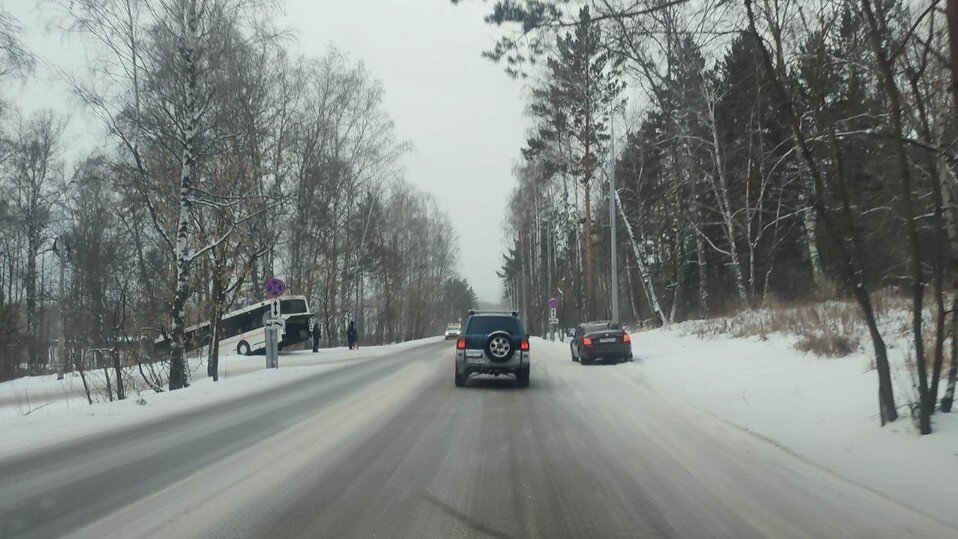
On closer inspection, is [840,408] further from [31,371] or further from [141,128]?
[31,371]

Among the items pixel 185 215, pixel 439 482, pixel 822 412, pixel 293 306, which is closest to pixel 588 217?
pixel 293 306

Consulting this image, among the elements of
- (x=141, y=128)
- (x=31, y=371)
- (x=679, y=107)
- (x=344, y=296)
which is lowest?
(x=31, y=371)

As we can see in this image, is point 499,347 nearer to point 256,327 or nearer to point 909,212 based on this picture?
point 909,212

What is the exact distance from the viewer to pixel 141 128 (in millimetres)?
22016

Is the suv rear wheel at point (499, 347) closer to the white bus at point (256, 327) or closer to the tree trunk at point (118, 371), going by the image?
the tree trunk at point (118, 371)

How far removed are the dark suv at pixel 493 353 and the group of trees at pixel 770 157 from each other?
6465 mm

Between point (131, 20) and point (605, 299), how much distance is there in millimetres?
51256

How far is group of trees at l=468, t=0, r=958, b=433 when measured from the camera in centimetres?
855

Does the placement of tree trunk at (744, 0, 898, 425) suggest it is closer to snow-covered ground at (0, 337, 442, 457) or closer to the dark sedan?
snow-covered ground at (0, 337, 442, 457)

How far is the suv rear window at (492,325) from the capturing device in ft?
59.7

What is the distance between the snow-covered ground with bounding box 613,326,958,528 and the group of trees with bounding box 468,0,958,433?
0.51 metres

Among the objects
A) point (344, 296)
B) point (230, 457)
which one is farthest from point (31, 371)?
point (230, 457)

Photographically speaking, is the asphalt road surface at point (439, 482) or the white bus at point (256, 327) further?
the white bus at point (256, 327)

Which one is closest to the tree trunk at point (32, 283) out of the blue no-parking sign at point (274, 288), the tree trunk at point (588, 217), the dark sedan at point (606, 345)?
the blue no-parking sign at point (274, 288)
